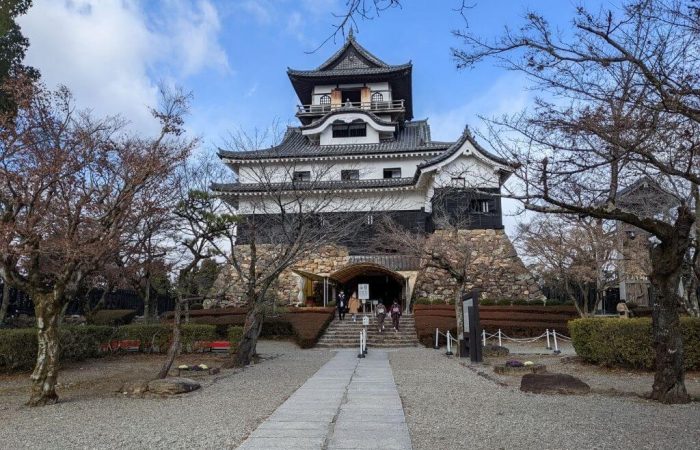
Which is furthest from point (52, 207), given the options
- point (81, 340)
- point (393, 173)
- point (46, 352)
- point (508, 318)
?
point (393, 173)

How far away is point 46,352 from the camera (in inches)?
354

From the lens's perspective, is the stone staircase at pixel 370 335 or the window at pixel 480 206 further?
the window at pixel 480 206

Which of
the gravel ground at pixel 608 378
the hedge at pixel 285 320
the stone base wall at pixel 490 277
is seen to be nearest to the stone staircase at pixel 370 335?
A: the hedge at pixel 285 320

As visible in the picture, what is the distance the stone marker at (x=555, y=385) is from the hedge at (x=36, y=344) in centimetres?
1191

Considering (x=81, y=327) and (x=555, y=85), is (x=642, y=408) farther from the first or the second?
(x=81, y=327)

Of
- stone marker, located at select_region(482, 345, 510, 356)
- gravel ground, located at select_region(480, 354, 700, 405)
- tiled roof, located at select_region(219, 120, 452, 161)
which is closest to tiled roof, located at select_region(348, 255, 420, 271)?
tiled roof, located at select_region(219, 120, 452, 161)

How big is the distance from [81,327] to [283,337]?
10.2 meters

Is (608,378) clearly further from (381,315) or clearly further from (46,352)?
(381,315)

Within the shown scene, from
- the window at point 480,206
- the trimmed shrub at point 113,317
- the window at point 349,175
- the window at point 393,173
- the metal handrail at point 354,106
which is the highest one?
the metal handrail at point 354,106

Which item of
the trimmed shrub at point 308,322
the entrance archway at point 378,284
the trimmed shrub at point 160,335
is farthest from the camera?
the entrance archway at point 378,284

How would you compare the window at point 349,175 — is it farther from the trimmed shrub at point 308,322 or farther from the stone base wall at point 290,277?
the trimmed shrub at point 308,322

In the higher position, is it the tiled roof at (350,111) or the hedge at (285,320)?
the tiled roof at (350,111)

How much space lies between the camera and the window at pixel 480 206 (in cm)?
3159

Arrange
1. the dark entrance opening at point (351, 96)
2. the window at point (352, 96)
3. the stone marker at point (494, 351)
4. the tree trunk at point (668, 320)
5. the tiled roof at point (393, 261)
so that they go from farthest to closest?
the dark entrance opening at point (351, 96)
the window at point (352, 96)
the tiled roof at point (393, 261)
the stone marker at point (494, 351)
the tree trunk at point (668, 320)
